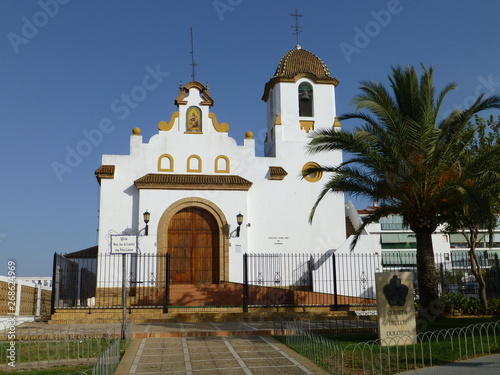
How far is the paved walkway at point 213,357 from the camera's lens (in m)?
9.03

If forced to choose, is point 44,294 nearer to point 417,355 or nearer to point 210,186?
point 210,186

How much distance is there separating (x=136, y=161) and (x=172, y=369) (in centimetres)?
1410

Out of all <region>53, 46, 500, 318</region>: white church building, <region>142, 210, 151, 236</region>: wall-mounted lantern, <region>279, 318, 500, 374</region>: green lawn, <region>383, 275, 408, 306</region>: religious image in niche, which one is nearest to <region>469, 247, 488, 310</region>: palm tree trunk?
<region>53, 46, 500, 318</region>: white church building

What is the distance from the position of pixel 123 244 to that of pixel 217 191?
10001mm

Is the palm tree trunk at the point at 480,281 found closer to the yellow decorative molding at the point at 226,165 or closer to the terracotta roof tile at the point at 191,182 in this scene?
the terracotta roof tile at the point at 191,182

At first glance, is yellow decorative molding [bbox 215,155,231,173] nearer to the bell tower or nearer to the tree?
the bell tower

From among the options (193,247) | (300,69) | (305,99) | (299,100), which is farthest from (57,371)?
(300,69)

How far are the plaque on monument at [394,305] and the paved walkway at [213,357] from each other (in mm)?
2231

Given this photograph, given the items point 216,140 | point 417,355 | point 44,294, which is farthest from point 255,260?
point 417,355

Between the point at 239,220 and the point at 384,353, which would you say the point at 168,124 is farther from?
the point at 384,353

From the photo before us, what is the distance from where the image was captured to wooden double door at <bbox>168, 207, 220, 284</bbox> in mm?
21469

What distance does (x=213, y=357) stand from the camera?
33.1ft

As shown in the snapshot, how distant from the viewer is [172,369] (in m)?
9.10

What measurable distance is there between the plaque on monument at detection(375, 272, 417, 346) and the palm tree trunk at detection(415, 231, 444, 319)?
2.55m
